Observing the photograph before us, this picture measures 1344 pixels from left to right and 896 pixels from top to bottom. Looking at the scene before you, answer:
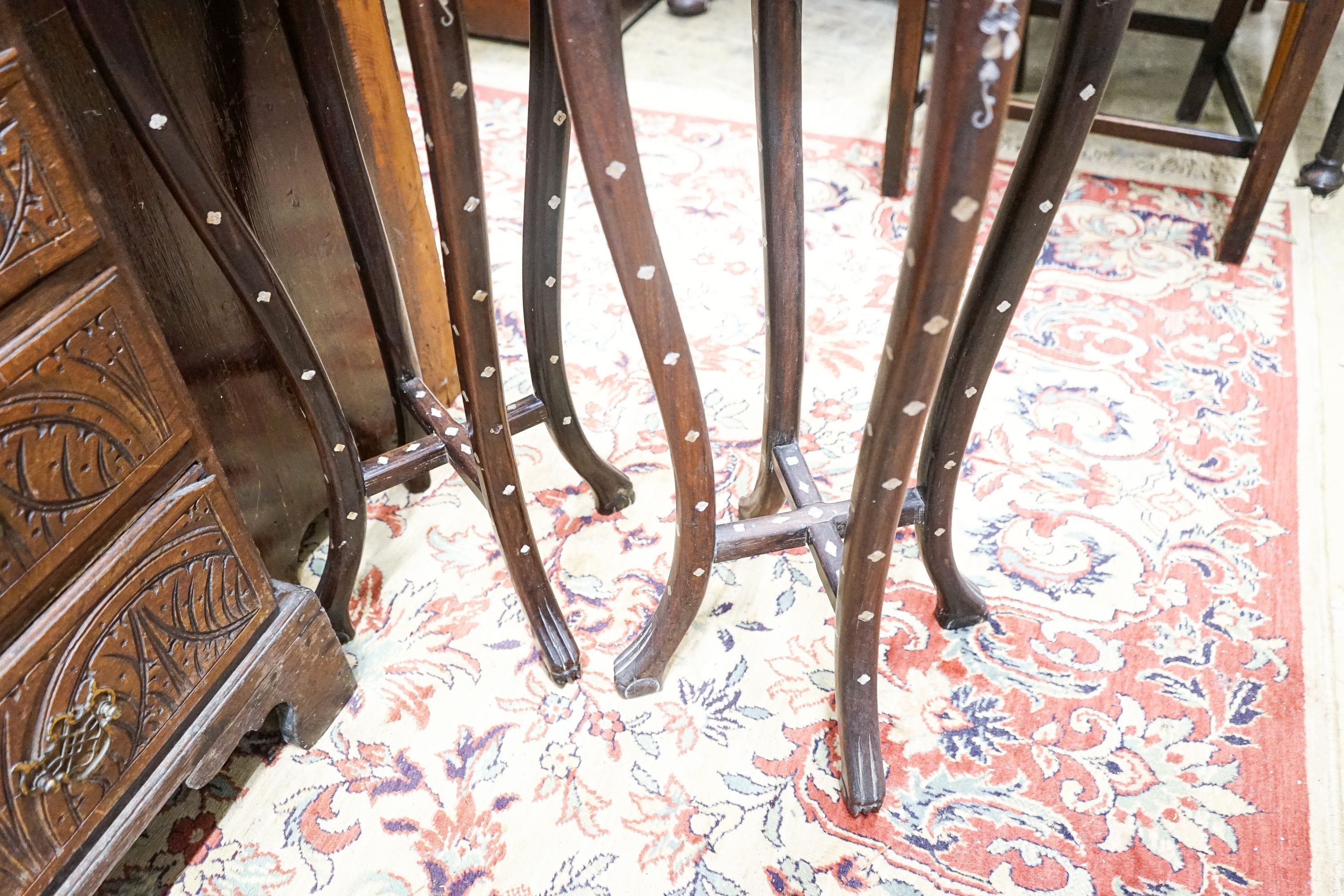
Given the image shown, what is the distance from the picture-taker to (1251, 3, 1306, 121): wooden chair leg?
1825 millimetres

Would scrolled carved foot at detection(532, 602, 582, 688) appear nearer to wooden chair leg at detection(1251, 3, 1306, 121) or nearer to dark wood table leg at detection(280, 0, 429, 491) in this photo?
dark wood table leg at detection(280, 0, 429, 491)

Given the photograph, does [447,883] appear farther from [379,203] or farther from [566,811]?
[379,203]

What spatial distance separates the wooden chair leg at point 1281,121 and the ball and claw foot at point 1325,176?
18 cm

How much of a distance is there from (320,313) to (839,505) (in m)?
0.70

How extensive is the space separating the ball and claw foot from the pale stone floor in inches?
2.2

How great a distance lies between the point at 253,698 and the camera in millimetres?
937

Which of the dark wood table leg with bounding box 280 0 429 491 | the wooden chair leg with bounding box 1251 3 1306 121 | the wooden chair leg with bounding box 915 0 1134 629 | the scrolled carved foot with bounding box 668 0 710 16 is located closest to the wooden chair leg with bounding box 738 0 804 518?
the wooden chair leg with bounding box 915 0 1134 629

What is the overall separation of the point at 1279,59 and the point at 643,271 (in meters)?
2.05

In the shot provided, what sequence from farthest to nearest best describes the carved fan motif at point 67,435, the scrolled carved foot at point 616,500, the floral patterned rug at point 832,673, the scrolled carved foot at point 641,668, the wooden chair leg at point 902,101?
the wooden chair leg at point 902,101
the scrolled carved foot at point 616,500
the scrolled carved foot at point 641,668
the floral patterned rug at point 832,673
the carved fan motif at point 67,435

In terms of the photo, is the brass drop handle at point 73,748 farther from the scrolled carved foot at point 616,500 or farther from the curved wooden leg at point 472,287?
the scrolled carved foot at point 616,500

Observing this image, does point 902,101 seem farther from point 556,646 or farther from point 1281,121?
point 556,646

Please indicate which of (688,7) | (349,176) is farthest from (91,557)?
(688,7)

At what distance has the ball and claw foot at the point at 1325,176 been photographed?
6.01ft

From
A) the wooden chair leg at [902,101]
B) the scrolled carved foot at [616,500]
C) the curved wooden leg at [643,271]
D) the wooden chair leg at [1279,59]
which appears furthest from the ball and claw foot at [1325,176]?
the curved wooden leg at [643,271]
